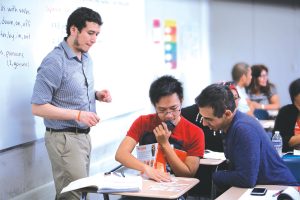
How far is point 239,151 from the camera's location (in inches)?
103

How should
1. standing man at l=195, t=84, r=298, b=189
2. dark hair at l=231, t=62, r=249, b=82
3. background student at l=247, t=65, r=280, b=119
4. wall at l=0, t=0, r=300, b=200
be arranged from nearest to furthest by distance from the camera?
standing man at l=195, t=84, r=298, b=189 → wall at l=0, t=0, r=300, b=200 → dark hair at l=231, t=62, r=249, b=82 → background student at l=247, t=65, r=280, b=119

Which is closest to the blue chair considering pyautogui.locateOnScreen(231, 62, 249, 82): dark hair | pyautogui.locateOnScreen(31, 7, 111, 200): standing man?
pyautogui.locateOnScreen(31, 7, 111, 200): standing man

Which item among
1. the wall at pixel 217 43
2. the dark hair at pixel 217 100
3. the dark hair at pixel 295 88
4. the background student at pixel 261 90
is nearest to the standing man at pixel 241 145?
the dark hair at pixel 217 100

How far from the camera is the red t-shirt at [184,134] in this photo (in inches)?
118

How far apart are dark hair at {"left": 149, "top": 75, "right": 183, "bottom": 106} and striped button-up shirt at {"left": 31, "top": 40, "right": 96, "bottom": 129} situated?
1.86 ft

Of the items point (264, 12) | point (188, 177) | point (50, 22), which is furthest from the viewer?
point (264, 12)

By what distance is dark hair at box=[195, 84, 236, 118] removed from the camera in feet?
8.70

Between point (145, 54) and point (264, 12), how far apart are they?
3402 millimetres

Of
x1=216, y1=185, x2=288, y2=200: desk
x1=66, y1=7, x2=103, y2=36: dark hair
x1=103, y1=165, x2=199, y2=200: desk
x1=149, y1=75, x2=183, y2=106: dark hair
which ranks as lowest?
x1=216, y1=185, x2=288, y2=200: desk

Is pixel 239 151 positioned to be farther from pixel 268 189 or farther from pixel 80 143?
pixel 80 143

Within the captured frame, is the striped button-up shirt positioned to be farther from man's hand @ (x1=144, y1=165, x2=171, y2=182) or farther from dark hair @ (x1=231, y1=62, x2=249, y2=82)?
dark hair @ (x1=231, y1=62, x2=249, y2=82)

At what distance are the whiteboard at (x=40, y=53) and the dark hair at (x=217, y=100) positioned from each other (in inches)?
55.9

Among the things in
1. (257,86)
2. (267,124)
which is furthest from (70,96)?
Result: (257,86)

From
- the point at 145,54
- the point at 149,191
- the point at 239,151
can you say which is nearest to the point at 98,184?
the point at 149,191
